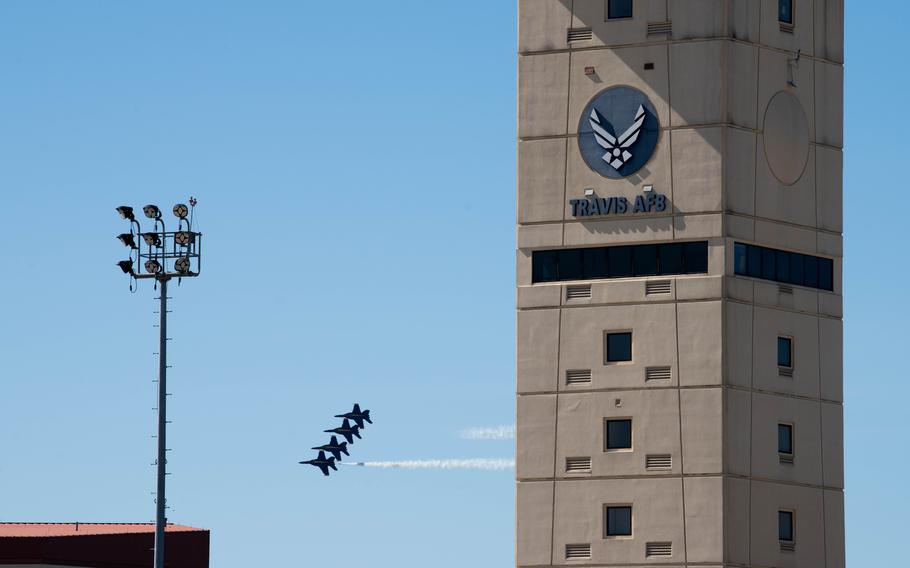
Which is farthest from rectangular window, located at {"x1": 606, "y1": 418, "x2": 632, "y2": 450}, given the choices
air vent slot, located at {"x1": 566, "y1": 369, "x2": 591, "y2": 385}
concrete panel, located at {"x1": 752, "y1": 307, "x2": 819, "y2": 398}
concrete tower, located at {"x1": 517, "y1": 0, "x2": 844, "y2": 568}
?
concrete panel, located at {"x1": 752, "y1": 307, "x2": 819, "y2": 398}

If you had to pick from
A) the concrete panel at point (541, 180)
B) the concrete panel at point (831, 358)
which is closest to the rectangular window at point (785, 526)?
the concrete panel at point (831, 358)

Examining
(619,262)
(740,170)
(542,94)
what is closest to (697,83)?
(740,170)

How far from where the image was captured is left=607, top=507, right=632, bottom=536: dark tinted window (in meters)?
115

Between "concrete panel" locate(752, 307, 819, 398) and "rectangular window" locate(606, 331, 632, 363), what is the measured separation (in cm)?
586

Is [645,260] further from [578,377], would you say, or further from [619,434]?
[619,434]

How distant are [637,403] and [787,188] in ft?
43.0

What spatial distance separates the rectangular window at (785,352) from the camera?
118 meters

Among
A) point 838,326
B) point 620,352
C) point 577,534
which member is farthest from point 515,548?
point 838,326

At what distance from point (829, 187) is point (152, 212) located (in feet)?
110

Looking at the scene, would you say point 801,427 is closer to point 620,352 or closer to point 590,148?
point 620,352

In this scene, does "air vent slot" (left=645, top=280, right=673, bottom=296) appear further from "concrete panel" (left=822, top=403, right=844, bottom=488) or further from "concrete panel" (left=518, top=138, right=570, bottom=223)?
"concrete panel" (left=822, top=403, right=844, bottom=488)

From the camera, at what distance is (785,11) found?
12006 cm

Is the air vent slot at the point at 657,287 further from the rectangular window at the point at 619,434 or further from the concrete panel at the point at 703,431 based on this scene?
the rectangular window at the point at 619,434

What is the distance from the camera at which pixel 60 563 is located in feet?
396
